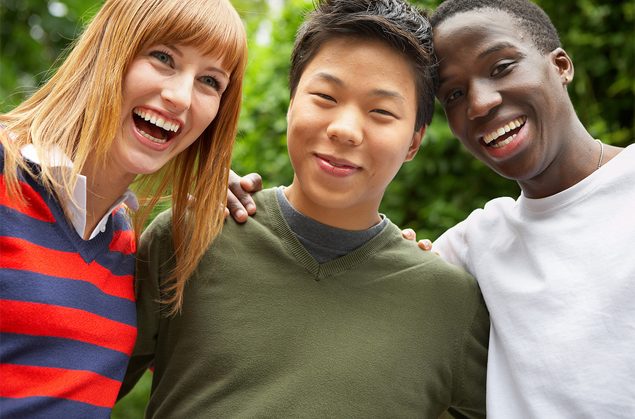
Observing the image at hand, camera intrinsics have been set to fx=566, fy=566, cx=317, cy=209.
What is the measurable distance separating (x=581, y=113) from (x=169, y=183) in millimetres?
2023

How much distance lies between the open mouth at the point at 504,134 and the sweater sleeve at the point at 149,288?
1.17 metres

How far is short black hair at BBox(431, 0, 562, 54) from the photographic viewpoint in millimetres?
2049

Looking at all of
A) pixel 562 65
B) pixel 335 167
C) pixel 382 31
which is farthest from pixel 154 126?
pixel 562 65

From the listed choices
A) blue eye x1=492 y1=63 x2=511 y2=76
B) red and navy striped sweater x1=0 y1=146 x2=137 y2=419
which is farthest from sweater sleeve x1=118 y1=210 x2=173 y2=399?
blue eye x1=492 y1=63 x2=511 y2=76

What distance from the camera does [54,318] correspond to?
148 cm

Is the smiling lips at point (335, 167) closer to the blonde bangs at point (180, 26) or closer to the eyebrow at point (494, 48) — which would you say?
the blonde bangs at point (180, 26)

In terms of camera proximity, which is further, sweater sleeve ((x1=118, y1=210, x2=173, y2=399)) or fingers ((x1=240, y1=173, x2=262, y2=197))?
fingers ((x1=240, y1=173, x2=262, y2=197))

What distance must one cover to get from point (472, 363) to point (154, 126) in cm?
131

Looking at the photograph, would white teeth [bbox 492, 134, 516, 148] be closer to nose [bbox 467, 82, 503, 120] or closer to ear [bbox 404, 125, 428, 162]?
nose [bbox 467, 82, 503, 120]

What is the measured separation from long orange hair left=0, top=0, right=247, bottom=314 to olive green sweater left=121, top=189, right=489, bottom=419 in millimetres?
97

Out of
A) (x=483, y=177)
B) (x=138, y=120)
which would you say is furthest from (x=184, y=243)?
(x=483, y=177)

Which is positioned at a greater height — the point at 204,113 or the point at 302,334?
the point at 204,113

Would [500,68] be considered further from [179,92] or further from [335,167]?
[179,92]

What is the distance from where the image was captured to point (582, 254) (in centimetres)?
179
